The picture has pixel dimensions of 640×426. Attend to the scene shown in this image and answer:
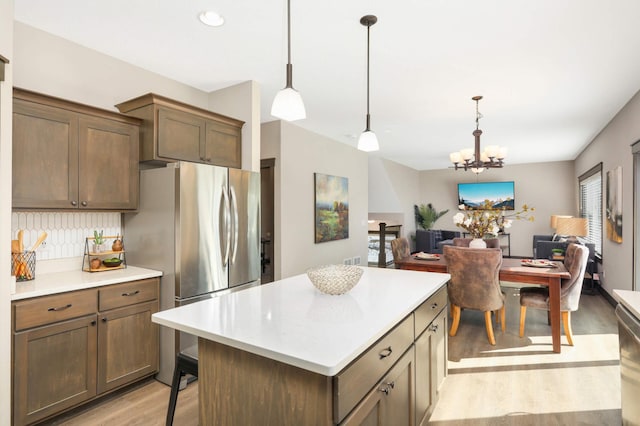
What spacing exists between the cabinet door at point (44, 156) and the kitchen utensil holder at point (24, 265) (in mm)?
Result: 341

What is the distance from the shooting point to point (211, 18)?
2.31 metres

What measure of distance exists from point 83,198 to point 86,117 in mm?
584

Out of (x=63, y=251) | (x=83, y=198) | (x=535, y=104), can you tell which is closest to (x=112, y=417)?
(x=63, y=251)

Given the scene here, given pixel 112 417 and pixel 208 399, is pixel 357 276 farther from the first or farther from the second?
pixel 112 417

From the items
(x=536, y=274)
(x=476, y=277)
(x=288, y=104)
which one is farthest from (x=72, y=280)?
(x=536, y=274)

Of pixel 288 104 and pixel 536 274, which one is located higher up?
pixel 288 104

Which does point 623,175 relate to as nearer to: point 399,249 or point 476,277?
point 476,277

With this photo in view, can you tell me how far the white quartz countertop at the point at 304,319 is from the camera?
1149mm

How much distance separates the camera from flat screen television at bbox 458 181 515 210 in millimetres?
9227

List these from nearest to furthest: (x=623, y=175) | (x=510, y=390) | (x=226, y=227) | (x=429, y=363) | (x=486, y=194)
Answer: (x=429, y=363) → (x=510, y=390) → (x=226, y=227) → (x=623, y=175) → (x=486, y=194)

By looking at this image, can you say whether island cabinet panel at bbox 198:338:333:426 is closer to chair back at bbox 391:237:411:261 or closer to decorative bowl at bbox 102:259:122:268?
decorative bowl at bbox 102:259:122:268

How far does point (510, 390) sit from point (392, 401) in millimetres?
1644

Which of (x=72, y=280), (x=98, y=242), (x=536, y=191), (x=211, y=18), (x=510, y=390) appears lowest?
(x=510, y=390)

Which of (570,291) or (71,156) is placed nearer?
(71,156)
